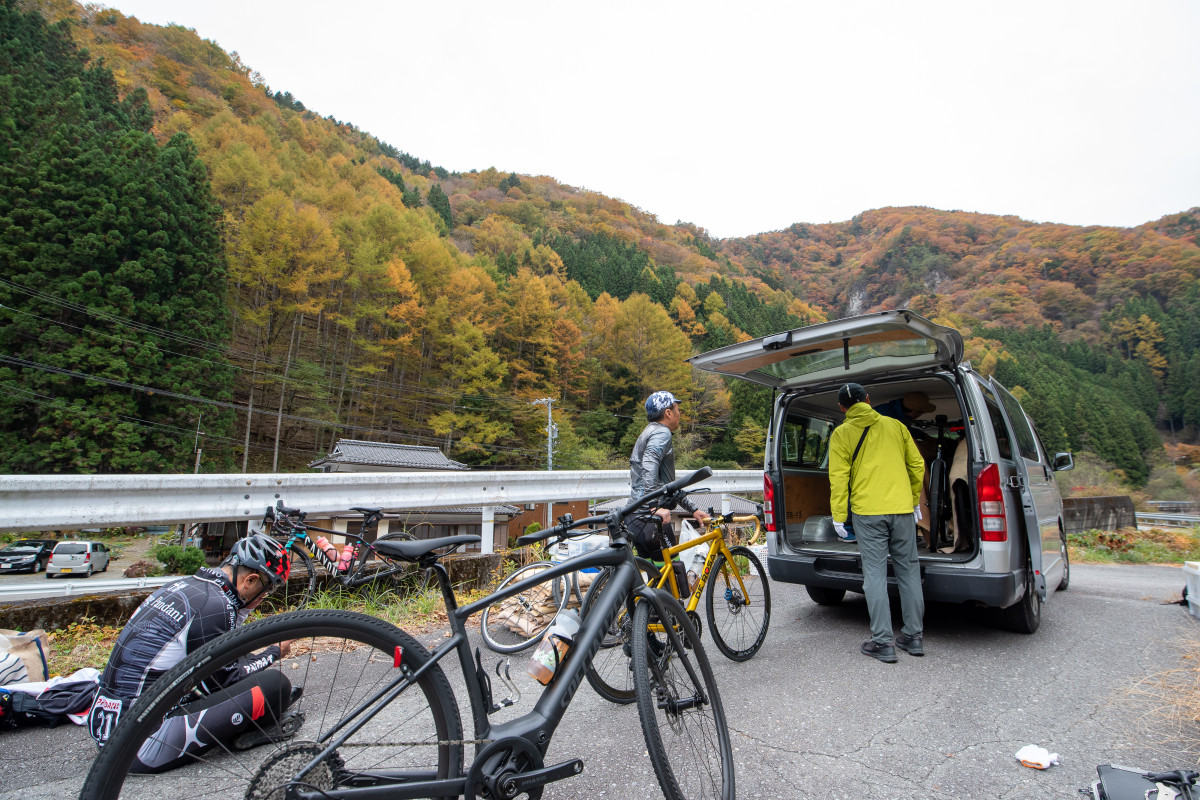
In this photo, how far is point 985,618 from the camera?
425 cm

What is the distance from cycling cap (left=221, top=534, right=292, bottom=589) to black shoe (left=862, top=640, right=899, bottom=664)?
3.25 metres

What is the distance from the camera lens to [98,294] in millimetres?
24641

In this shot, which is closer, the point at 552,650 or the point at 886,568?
the point at 552,650

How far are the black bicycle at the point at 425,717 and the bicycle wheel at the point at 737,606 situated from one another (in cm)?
132

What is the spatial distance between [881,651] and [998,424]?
1836 mm

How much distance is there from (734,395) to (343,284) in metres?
32.0

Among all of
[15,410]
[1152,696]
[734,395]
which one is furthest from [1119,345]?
[15,410]

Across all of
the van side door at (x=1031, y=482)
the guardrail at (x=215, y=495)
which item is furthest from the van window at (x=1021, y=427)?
the guardrail at (x=215, y=495)

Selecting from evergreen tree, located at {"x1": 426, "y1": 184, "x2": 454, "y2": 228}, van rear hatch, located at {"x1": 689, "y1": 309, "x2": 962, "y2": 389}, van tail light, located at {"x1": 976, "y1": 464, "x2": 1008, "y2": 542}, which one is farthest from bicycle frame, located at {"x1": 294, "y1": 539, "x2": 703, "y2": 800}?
evergreen tree, located at {"x1": 426, "y1": 184, "x2": 454, "y2": 228}

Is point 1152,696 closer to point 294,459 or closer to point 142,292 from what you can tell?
point 142,292

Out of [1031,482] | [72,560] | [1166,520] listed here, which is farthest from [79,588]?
[1166,520]

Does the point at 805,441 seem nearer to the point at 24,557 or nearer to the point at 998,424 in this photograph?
the point at 998,424

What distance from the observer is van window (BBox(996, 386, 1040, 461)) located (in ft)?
14.6

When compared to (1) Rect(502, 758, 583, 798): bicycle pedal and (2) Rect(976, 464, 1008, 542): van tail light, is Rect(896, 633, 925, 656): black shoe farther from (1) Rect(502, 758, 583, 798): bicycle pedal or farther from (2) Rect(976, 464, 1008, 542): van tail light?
(1) Rect(502, 758, 583, 798): bicycle pedal
